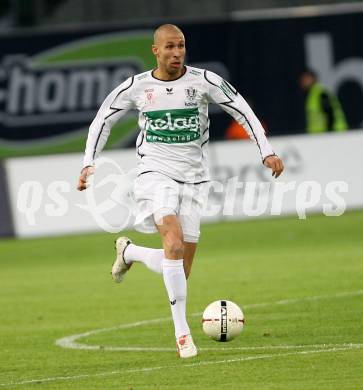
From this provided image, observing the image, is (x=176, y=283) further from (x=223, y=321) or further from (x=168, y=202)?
(x=168, y=202)

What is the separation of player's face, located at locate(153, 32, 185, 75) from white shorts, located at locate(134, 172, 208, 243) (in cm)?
79

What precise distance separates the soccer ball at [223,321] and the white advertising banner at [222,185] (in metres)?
10.2

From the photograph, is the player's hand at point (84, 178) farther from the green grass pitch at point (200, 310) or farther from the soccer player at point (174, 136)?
the green grass pitch at point (200, 310)

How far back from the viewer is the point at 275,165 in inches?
365

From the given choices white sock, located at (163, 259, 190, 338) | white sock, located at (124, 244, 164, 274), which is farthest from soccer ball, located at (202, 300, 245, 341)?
white sock, located at (124, 244, 164, 274)

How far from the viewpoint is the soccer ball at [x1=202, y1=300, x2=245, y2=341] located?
9.40 metres

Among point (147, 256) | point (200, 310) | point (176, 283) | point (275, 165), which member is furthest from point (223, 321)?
point (200, 310)

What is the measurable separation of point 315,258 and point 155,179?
679 centimetres

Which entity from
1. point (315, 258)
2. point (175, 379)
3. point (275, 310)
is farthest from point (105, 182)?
point (175, 379)

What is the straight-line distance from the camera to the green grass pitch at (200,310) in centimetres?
855

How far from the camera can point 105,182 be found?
1989 centimetres

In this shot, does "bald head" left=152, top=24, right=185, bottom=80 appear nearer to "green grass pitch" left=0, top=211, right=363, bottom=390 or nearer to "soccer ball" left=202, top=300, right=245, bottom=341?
"soccer ball" left=202, top=300, right=245, bottom=341

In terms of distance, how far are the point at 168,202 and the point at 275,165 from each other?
0.81m

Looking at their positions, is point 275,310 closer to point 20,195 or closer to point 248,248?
Answer: point 248,248
